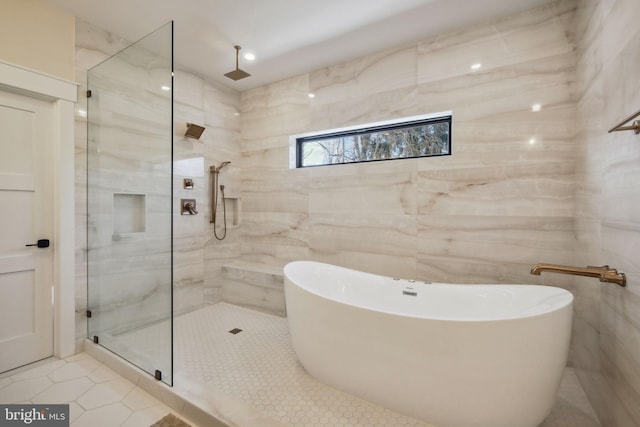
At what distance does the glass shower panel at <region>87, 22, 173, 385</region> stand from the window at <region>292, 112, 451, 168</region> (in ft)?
5.38

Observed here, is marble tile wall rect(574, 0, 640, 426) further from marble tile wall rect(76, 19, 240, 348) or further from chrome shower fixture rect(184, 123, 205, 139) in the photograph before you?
chrome shower fixture rect(184, 123, 205, 139)

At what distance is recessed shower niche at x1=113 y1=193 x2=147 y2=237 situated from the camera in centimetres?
201

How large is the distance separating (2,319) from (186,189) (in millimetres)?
1655

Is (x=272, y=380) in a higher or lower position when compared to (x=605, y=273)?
lower

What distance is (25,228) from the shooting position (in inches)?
79.0

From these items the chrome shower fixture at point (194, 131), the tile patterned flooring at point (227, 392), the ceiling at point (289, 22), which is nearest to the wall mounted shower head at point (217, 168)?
the chrome shower fixture at point (194, 131)

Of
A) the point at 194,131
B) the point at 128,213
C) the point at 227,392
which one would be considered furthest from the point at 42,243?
the point at 227,392

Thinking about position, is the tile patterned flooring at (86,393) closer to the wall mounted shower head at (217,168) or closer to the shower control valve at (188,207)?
the shower control valve at (188,207)

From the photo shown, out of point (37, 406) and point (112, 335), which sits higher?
point (112, 335)

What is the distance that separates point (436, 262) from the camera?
2.38 metres

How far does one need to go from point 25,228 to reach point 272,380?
208 cm

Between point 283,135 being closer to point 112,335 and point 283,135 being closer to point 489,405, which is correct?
point 112,335

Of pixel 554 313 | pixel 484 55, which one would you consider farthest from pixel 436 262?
pixel 484 55

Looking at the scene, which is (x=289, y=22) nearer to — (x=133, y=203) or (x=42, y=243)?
(x=133, y=203)
